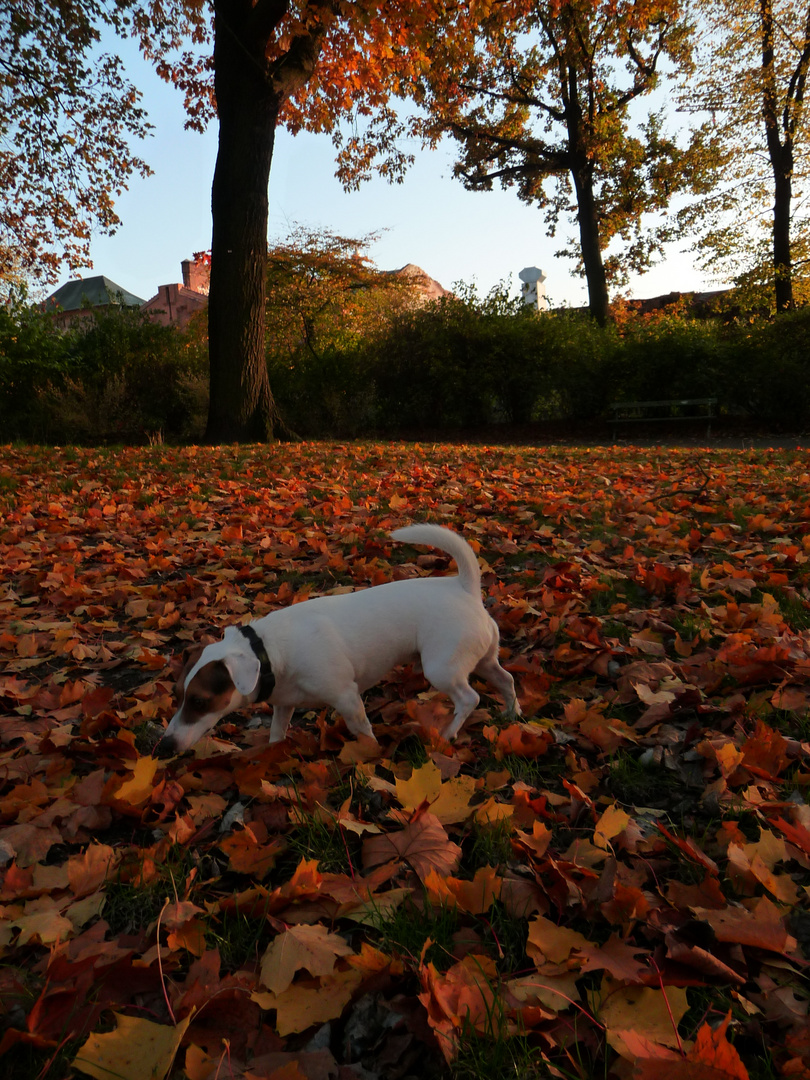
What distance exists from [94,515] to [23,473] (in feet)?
8.79

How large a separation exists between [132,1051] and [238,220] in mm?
11156

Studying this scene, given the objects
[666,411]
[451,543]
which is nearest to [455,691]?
[451,543]

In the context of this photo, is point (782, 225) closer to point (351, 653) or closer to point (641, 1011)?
point (351, 653)

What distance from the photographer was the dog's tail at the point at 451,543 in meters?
2.45

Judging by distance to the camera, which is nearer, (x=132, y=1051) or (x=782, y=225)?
(x=132, y=1051)

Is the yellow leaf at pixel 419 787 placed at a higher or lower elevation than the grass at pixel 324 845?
higher

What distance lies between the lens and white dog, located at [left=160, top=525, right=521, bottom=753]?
2193mm

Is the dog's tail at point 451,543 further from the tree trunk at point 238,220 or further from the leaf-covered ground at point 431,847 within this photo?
the tree trunk at point 238,220

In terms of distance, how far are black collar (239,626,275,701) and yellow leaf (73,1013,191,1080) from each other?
43.1 inches

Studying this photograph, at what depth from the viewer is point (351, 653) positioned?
7.89ft

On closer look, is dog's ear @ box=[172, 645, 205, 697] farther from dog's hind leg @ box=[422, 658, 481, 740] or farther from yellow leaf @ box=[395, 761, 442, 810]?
yellow leaf @ box=[395, 761, 442, 810]

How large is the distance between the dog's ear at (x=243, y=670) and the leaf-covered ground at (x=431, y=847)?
265 mm

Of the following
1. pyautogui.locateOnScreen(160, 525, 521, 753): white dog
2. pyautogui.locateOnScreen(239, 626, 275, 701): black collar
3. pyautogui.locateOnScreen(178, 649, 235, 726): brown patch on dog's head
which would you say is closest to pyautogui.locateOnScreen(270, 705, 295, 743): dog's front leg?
pyautogui.locateOnScreen(160, 525, 521, 753): white dog

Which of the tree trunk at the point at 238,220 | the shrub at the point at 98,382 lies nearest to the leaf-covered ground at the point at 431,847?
the tree trunk at the point at 238,220
